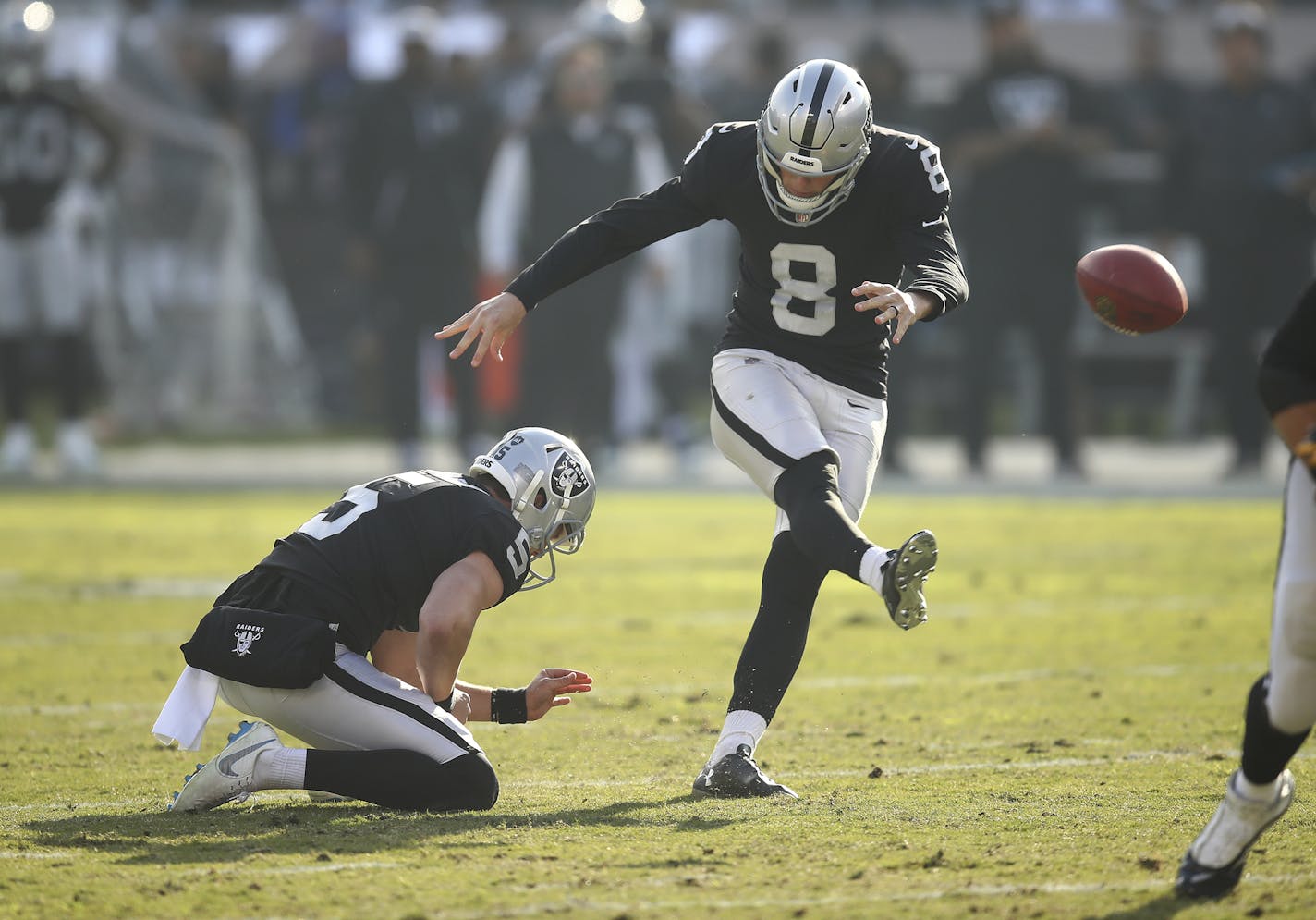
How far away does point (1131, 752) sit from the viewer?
581cm

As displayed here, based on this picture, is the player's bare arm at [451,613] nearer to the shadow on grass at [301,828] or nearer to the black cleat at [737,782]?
the shadow on grass at [301,828]

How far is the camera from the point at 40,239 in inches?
577

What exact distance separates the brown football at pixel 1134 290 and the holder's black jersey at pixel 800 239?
39 centimetres

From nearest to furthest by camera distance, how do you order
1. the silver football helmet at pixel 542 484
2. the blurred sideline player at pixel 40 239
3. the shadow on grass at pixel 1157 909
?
1. the shadow on grass at pixel 1157 909
2. the silver football helmet at pixel 542 484
3. the blurred sideline player at pixel 40 239

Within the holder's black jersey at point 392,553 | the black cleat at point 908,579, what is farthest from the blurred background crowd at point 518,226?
the black cleat at point 908,579

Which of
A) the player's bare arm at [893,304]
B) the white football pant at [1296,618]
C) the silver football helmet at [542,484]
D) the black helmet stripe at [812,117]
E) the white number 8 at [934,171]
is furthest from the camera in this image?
the white number 8 at [934,171]

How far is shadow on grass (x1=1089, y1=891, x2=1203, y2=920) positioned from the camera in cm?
401

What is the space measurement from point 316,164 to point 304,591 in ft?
44.3

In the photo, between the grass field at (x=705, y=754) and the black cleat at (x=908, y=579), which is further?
the black cleat at (x=908, y=579)

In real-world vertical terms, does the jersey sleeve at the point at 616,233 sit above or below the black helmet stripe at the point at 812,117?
below

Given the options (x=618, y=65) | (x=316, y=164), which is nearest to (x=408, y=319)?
(x=618, y=65)

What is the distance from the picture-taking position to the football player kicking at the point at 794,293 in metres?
5.32

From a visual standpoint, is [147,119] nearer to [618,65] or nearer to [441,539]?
[618,65]

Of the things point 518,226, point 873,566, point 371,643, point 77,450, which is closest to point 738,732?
point 873,566
